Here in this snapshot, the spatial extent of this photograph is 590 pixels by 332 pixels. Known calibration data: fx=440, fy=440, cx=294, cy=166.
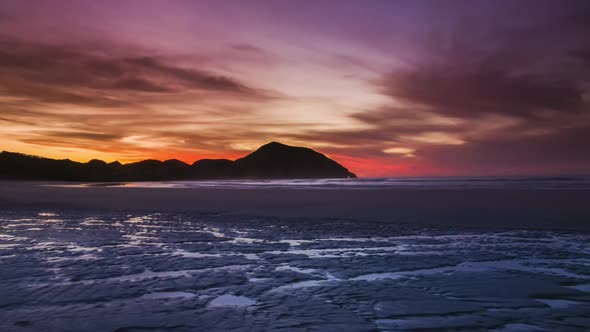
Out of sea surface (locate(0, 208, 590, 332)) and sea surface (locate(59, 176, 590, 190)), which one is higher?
sea surface (locate(59, 176, 590, 190))

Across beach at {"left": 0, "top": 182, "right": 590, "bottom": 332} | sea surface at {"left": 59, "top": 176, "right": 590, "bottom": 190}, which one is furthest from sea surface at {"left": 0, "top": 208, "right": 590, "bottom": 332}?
sea surface at {"left": 59, "top": 176, "right": 590, "bottom": 190}

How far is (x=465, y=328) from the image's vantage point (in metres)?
4.72

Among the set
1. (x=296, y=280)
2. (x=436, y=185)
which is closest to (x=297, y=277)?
(x=296, y=280)

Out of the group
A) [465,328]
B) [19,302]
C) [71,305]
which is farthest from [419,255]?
[19,302]

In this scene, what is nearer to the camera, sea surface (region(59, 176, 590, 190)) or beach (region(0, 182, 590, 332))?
beach (region(0, 182, 590, 332))

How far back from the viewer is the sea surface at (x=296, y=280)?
4.98m

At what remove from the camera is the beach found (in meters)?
5.02

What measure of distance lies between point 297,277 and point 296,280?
0.19m

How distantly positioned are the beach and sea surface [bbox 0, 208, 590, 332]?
0.02 meters

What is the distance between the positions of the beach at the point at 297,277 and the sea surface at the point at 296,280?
0.08ft

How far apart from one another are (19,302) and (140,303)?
1533mm

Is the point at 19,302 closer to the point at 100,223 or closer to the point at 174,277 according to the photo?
the point at 174,277

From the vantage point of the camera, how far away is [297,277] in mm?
7078

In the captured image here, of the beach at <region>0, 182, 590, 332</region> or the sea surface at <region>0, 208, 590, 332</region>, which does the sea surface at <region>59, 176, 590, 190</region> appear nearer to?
the beach at <region>0, 182, 590, 332</region>
